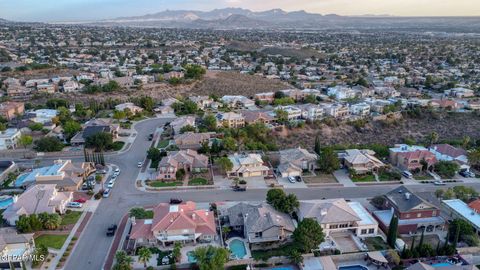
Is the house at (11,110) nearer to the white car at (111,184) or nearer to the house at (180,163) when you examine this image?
the white car at (111,184)

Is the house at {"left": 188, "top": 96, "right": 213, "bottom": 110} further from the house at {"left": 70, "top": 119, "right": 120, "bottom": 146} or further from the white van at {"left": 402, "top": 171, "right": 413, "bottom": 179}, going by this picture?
the white van at {"left": 402, "top": 171, "right": 413, "bottom": 179}

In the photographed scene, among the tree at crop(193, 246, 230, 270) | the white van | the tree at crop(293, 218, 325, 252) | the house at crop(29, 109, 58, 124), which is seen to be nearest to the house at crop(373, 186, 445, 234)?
the tree at crop(293, 218, 325, 252)

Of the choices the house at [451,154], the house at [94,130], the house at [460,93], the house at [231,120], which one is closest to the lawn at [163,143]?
the house at [94,130]

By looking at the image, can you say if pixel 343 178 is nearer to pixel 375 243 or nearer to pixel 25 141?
pixel 375 243

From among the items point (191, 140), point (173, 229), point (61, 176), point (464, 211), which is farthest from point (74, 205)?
point (464, 211)

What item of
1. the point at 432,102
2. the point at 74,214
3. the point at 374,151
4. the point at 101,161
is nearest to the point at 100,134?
the point at 101,161
